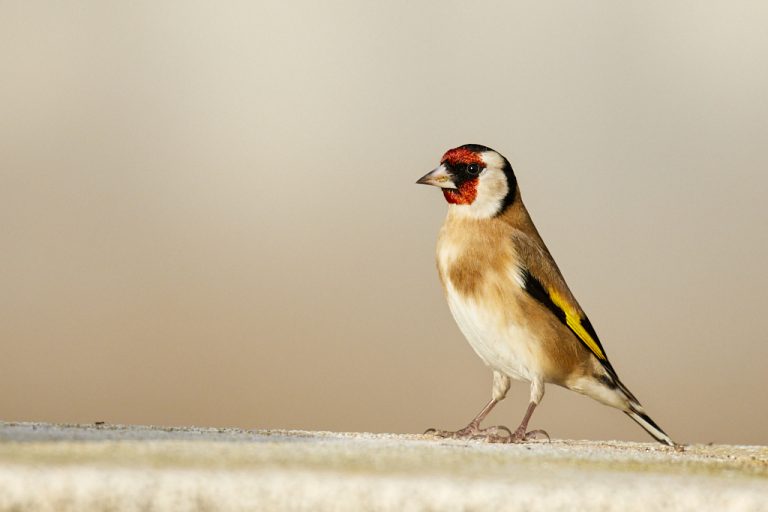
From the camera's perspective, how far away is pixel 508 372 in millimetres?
4746

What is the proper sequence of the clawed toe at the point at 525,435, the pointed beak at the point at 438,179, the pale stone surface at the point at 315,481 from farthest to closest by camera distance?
the pointed beak at the point at 438,179 < the clawed toe at the point at 525,435 < the pale stone surface at the point at 315,481

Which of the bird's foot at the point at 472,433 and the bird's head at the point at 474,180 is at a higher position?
the bird's head at the point at 474,180

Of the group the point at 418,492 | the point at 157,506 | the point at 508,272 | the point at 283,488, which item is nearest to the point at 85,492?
the point at 157,506

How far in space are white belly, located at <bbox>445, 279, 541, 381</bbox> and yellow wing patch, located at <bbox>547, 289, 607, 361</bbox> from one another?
281 millimetres

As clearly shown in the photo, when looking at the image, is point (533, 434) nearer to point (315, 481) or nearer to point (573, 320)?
point (573, 320)

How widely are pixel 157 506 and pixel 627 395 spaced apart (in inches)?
128

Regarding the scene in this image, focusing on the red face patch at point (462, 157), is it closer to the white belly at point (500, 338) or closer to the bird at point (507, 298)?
the bird at point (507, 298)

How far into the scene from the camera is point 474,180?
16.4 ft

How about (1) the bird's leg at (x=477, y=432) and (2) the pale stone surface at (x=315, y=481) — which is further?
(1) the bird's leg at (x=477, y=432)

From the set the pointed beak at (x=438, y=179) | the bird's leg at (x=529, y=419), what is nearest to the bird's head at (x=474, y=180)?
the pointed beak at (x=438, y=179)

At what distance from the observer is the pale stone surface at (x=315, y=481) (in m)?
2.19

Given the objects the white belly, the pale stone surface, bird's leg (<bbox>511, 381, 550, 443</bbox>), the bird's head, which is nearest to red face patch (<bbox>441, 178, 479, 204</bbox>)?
the bird's head

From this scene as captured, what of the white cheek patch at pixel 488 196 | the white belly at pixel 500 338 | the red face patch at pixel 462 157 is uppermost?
the red face patch at pixel 462 157

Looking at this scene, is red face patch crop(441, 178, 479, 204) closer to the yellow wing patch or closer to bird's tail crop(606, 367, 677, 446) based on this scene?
the yellow wing patch
